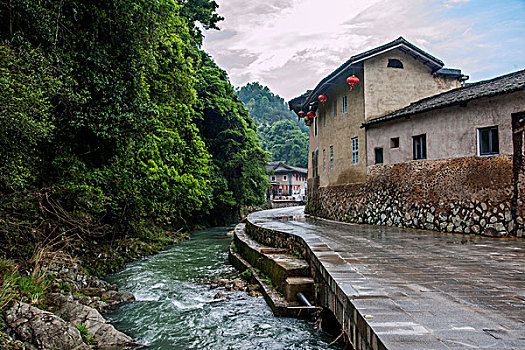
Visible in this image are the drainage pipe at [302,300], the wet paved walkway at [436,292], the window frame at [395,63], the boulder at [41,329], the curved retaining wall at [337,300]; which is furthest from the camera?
the window frame at [395,63]

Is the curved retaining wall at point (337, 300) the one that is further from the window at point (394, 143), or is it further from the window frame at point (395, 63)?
the window frame at point (395, 63)

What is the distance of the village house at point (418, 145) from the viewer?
9297 mm

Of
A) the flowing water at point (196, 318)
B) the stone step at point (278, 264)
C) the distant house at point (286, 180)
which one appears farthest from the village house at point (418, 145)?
the distant house at point (286, 180)

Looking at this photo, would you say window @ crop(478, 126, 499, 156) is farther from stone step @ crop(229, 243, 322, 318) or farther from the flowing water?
the flowing water

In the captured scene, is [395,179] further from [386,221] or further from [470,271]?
[470,271]

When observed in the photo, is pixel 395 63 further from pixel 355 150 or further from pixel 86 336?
pixel 86 336

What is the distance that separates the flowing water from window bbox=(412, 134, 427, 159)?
773 centimetres

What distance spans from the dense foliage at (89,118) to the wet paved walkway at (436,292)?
5903mm

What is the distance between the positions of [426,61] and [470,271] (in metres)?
12.6

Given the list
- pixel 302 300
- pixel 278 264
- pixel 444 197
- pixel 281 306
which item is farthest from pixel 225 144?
pixel 302 300

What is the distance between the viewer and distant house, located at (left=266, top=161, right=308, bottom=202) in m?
52.6

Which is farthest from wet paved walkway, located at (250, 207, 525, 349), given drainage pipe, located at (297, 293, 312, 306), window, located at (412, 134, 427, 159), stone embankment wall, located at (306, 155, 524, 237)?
window, located at (412, 134, 427, 159)

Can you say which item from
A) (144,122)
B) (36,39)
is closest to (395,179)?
(144,122)

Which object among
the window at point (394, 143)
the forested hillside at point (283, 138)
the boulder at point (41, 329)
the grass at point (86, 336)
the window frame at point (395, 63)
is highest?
the forested hillside at point (283, 138)
